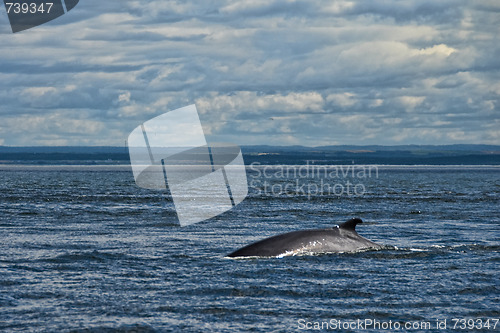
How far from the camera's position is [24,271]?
55.8 feet

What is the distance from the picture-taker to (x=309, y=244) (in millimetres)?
19250

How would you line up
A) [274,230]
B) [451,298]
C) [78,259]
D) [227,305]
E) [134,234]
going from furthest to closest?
[274,230], [134,234], [78,259], [451,298], [227,305]

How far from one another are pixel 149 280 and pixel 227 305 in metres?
2.96

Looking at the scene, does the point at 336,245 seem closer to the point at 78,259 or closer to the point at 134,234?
the point at 78,259

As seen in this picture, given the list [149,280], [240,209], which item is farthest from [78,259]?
[240,209]

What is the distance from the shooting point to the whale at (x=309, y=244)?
18.8 meters

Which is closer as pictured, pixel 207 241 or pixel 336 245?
pixel 336 245

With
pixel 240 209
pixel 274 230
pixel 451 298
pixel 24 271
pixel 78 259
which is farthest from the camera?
pixel 240 209

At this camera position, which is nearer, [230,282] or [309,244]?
[230,282]

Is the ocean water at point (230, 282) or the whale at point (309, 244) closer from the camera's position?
the ocean water at point (230, 282)

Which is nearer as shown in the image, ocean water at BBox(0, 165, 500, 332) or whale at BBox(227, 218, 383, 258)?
ocean water at BBox(0, 165, 500, 332)

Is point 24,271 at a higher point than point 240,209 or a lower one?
higher

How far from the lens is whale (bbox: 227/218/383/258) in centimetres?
1884

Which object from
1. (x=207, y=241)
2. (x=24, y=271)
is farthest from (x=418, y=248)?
(x=24, y=271)
